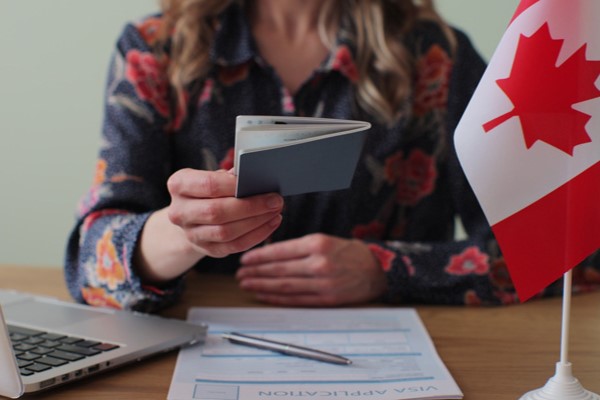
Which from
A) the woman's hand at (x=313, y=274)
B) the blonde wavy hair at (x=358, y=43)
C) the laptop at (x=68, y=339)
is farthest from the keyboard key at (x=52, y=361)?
the blonde wavy hair at (x=358, y=43)

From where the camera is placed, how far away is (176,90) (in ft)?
4.46

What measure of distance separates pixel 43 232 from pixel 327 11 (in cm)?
118

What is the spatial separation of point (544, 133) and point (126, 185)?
0.71 metres

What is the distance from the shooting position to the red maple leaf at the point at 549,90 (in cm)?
A: 69

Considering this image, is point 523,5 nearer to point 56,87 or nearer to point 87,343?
point 87,343

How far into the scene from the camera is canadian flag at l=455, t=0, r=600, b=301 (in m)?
0.69

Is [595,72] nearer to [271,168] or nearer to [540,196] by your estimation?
[540,196]

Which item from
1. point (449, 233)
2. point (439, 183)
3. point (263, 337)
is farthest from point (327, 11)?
point (263, 337)

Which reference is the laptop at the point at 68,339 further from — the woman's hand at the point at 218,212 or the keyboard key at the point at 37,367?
the woman's hand at the point at 218,212

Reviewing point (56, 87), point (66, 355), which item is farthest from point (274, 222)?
point (56, 87)

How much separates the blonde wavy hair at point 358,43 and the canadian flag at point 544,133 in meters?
0.68

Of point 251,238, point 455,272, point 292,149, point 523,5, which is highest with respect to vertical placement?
point 523,5

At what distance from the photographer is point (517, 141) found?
703 millimetres

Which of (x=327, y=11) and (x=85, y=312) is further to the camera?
(x=327, y=11)
